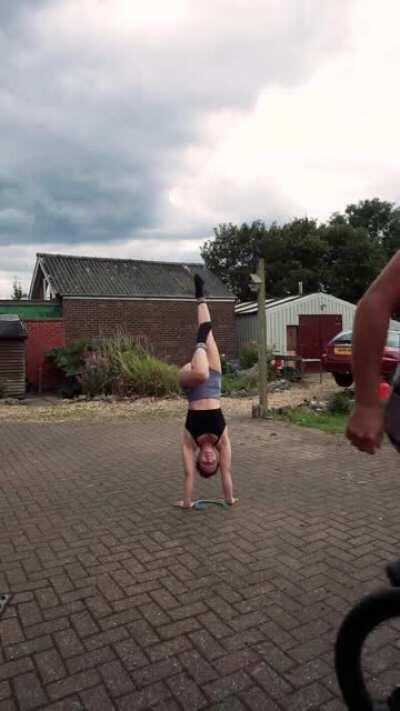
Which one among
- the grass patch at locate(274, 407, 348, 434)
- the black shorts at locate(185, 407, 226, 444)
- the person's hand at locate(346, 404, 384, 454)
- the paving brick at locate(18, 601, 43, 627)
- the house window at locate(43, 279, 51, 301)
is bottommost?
the paving brick at locate(18, 601, 43, 627)

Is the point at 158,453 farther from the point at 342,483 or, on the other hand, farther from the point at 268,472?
the point at 342,483

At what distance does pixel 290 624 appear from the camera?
9.69 ft

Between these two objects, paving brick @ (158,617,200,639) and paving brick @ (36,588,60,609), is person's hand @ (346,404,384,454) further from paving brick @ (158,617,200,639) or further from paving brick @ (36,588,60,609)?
paving brick @ (36,588,60,609)

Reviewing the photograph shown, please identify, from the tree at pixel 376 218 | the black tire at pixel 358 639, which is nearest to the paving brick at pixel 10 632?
the black tire at pixel 358 639

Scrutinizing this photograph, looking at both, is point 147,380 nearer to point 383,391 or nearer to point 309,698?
point 309,698

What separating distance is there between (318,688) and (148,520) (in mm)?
2557

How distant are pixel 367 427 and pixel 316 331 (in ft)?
77.0

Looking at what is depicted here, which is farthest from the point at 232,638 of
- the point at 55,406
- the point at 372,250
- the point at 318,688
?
the point at 372,250

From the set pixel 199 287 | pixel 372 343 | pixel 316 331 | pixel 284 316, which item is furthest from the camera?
pixel 316 331

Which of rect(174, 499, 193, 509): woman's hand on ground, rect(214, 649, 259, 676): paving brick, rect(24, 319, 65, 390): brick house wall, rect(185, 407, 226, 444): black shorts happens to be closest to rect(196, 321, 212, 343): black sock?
rect(185, 407, 226, 444): black shorts

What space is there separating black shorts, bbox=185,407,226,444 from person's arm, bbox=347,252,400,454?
3218 mm

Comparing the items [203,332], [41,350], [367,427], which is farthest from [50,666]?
[41,350]

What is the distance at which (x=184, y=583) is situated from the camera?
11.5 ft

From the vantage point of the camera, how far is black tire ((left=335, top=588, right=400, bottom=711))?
5.73ft
